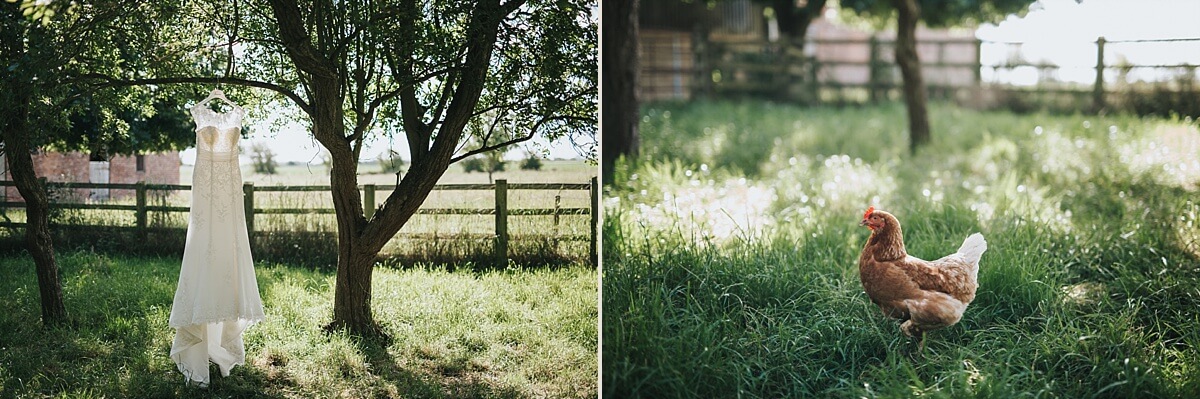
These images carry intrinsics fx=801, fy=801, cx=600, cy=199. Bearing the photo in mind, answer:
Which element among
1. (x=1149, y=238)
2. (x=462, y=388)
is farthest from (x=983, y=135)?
(x=462, y=388)

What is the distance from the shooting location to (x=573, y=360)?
258 centimetres

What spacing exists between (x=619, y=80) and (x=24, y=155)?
2.39m

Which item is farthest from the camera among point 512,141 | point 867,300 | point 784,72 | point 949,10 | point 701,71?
point 949,10

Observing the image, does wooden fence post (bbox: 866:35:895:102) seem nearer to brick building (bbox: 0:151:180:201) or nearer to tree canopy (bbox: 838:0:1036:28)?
tree canopy (bbox: 838:0:1036:28)

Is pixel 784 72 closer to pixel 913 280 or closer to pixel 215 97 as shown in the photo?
pixel 913 280

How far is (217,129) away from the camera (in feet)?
7.91

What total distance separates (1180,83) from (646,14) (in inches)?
229

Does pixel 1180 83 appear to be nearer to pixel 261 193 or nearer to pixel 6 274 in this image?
pixel 261 193

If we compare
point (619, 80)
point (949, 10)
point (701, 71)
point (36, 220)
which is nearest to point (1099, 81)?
point (949, 10)

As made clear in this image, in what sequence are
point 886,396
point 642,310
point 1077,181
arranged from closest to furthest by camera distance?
point 886,396 → point 642,310 → point 1077,181

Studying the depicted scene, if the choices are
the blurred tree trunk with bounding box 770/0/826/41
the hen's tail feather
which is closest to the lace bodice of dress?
the hen's tail feather

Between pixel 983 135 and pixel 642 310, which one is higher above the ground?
pixel 983 135

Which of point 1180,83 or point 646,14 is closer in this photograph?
point 1180,83

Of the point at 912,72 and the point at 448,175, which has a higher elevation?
the point at 912,72
